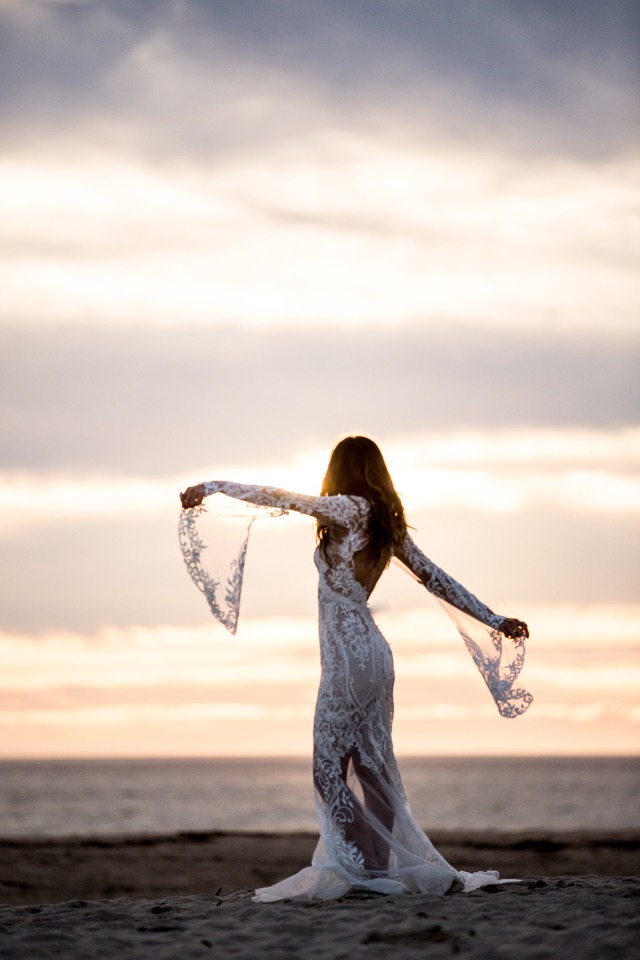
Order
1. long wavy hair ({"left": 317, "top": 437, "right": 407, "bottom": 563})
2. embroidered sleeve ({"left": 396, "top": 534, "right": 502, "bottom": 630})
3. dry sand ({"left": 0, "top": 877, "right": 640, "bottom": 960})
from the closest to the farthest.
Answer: dry sand ({"left": 0, "top": 877, "right": 640, "bottom": 960}) < long wavy hair ({"left": 317, "top": 437, "right": 407, "bottom": 563}) < embroidered sleeve ({"left": 396, "top": 534, "right": 502, "bottom": 630})

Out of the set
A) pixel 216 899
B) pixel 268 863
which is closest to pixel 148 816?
pixel 268 863

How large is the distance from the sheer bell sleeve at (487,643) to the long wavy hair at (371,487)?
543mm

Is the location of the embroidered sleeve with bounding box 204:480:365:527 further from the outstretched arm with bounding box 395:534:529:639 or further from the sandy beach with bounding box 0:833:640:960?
the sandy beach with bounding box 0:833:640:960

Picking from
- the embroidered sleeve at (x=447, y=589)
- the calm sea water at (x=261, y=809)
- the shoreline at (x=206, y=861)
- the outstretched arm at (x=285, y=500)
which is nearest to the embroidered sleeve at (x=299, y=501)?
the outstretched arm at (x=285, y=500)

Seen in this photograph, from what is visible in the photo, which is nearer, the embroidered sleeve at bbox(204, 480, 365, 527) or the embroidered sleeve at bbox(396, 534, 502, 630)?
the embroidered sleeve at bbox(204, 480, 365, 527)

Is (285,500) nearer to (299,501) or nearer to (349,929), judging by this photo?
(299,501)

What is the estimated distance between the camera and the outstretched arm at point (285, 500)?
7.29 meters

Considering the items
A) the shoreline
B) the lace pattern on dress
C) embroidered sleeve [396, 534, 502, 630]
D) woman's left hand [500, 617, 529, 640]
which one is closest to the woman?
the lace pattern on dress

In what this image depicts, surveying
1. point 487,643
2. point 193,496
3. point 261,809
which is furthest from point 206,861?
point 261,809

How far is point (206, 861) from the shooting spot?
69.3 feet

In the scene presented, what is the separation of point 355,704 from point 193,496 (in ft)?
5.57

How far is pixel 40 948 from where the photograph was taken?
6.30 meters

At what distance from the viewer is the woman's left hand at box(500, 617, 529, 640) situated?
7.89m

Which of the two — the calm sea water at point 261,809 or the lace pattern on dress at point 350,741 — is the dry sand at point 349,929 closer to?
the lace pattern on dress at point 350,741
